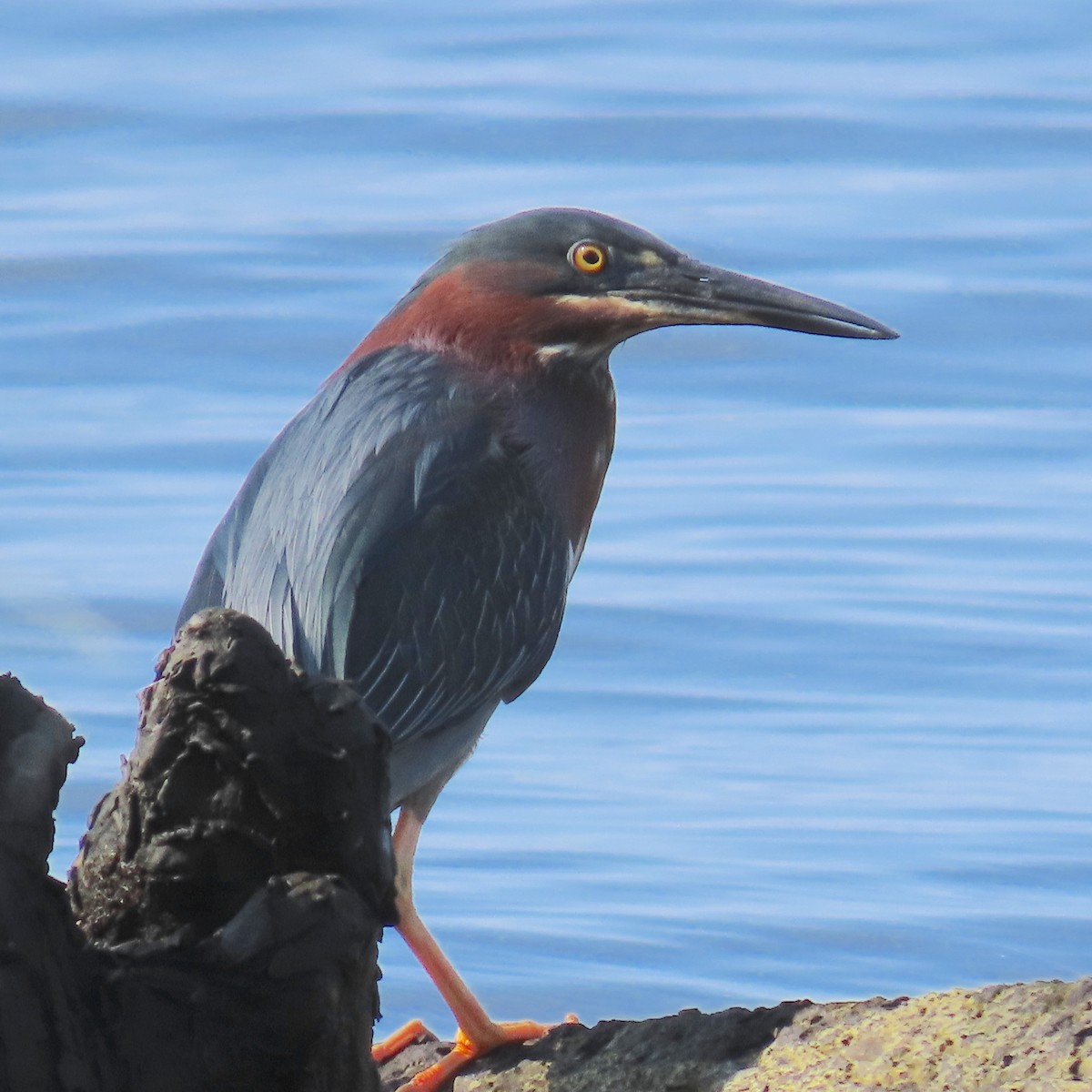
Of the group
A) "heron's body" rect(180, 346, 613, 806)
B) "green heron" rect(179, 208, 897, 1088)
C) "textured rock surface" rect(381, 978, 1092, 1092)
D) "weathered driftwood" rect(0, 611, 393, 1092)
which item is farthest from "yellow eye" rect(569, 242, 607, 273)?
"weathered driftwood" rect(0, 611, 393, 1092)

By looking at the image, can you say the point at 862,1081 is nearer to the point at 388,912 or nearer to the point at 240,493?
the point at 388,912

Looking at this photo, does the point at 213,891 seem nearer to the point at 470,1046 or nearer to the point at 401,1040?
the point at 470,1046

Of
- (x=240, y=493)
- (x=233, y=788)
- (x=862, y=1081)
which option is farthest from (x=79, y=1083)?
(x=240, y=493)

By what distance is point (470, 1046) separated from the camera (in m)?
4.13

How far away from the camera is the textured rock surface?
2.84 m

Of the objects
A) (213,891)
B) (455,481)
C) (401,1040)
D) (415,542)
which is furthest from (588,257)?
(213,891)

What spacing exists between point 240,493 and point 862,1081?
8.47 feet

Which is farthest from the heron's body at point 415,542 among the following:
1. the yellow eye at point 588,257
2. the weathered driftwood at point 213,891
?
the weathered driftwood at point 213,891

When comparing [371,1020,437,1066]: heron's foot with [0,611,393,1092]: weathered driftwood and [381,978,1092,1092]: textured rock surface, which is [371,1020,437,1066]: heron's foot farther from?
[0,611,393,1092]: weathered driftwood

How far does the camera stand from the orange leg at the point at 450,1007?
401cm

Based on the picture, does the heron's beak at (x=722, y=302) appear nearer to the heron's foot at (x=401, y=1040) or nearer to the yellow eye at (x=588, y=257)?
the yellow eye at (x=588, y=257)

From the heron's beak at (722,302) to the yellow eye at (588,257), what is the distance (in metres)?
0.07

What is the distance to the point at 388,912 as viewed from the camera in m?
1.96

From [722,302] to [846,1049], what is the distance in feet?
7.56
